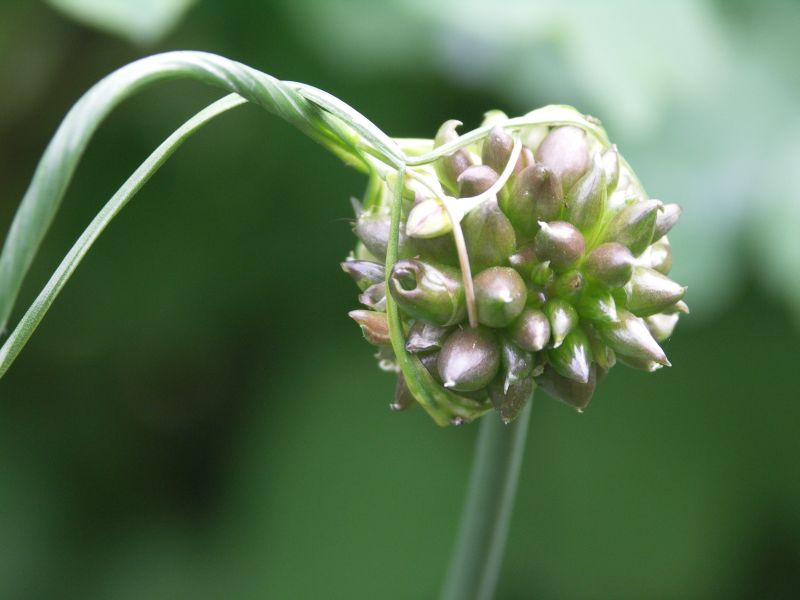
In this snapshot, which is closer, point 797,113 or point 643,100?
point 643,100

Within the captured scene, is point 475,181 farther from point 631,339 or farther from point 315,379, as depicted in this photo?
point 315,379

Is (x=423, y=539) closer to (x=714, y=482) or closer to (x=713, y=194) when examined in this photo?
(x=714, y=482)

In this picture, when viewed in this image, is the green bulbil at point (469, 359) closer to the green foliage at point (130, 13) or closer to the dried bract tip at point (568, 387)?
the dried bract tip at point (568, 387)

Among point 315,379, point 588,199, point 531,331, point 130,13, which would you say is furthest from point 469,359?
point 315,379

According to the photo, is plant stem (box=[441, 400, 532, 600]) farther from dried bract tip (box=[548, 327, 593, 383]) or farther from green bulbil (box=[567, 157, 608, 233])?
green bulbil (box=[567, 157, 608, 233])

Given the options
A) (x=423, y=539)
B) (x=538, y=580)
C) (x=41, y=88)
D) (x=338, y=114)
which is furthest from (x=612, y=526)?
(x=338, y=114)

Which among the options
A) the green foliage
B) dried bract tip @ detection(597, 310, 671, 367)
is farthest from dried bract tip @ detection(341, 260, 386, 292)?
the green foliage
